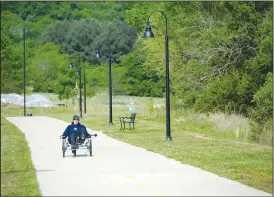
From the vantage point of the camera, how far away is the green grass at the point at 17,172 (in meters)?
12.8

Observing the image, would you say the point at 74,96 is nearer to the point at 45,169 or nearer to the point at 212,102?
the point at 212,102

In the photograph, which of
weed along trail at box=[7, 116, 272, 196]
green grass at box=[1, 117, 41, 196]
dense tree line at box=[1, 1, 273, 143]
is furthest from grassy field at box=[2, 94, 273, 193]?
green grass at box=[1, 117, 41, 196]

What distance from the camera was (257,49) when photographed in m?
41.2

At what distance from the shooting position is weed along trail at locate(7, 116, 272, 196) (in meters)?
12.5

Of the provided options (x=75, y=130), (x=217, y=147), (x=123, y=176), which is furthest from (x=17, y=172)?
(x=217, y=147)

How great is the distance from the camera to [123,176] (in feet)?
48.3

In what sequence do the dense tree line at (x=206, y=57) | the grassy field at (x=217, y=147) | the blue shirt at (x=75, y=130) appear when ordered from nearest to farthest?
the grassy field at (x=217, y=147)
the blue shirt at (x=75, y=130)
the dense tree line at (x=206, y=57)

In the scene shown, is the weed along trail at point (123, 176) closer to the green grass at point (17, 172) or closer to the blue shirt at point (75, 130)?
the green grass at point (17, 172)

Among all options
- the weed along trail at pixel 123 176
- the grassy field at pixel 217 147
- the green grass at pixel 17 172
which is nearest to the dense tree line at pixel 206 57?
the grassy field at pixel 217 147

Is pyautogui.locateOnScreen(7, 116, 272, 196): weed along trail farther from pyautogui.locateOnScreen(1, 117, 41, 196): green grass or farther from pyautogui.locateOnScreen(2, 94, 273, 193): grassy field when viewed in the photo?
pyautogui.locateOnScreen(2, 94, 273, 193): grassy field

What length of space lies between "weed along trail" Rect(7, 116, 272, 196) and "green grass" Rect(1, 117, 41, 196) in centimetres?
18

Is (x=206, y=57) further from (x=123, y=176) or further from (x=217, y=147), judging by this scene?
(x=123, y=176)

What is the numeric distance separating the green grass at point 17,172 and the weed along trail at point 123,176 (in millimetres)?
184

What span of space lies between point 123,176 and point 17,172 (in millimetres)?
2448
